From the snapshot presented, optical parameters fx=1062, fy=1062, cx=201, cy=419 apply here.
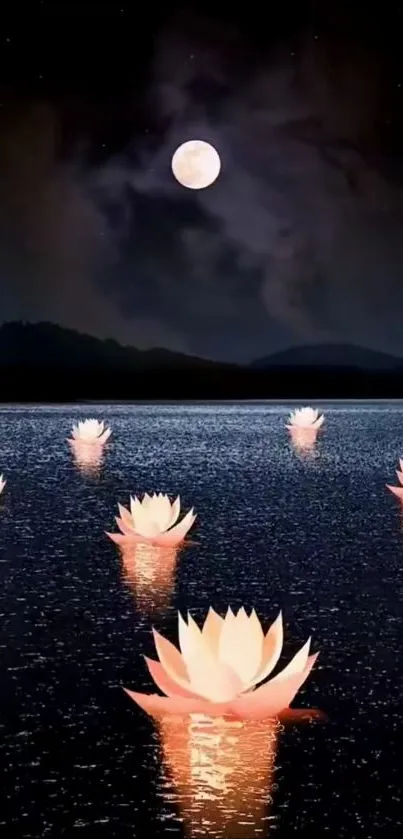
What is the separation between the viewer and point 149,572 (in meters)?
7.21

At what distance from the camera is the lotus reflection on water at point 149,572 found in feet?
20.7

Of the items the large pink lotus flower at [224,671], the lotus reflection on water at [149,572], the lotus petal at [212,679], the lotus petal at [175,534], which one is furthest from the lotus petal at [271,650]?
the lotus petal at [175,534]

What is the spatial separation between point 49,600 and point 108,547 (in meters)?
2.09

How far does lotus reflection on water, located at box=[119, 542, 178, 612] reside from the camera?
249 inches

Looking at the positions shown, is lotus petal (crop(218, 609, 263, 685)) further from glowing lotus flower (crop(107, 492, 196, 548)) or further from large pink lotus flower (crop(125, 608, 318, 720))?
glowing lotus flower (crop(107, 492, 196, 548))

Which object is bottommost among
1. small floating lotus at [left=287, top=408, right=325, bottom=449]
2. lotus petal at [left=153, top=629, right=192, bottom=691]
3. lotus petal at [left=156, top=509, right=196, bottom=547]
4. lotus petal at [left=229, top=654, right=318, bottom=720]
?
lotus petal at [left=229, top=654, right=318, bottom=720]

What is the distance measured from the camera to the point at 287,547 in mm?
8477

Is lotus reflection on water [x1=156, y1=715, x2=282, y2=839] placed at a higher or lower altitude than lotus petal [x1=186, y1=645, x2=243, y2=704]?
lower

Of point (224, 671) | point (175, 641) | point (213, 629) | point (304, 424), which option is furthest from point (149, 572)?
point (304, 424)

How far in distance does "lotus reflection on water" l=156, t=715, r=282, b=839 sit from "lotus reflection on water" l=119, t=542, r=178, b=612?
2.18 meters

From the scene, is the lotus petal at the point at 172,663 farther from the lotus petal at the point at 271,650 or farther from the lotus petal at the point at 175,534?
the lotus petal at the point at 175,534

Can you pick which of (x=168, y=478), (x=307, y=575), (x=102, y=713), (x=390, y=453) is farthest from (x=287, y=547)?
(x=390, y=453)

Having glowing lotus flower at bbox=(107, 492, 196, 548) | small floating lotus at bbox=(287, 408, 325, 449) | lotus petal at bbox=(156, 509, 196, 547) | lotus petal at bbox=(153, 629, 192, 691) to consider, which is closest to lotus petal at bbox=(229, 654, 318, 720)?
lotus petal at bbox=(153, 629, 192, 691)

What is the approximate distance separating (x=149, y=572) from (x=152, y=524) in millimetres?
1149
